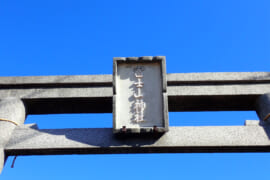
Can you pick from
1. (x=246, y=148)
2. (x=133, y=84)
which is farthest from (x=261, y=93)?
(x=133, y=84)

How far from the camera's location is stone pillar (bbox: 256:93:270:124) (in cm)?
536

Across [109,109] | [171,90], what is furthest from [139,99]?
[109,109]

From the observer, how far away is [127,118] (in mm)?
5004

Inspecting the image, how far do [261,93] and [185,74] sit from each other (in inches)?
55.5

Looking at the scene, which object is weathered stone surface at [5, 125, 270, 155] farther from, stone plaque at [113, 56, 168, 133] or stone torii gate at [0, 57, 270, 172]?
stone plaque at [113, 56, 168, 133]

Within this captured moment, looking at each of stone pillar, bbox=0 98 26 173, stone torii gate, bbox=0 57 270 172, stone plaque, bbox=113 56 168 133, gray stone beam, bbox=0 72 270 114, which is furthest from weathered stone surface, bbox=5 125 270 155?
gray stone beam, bbox=0 72 270 114

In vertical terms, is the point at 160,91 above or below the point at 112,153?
above

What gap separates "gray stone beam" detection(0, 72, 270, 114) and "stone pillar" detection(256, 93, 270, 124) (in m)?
0.11

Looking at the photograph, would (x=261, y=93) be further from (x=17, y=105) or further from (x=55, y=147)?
(x=17, y=105)

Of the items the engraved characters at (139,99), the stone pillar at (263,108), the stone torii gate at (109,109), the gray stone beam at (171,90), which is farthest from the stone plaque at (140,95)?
the stone pillar at (263,108)

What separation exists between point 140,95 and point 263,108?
7.30 ft

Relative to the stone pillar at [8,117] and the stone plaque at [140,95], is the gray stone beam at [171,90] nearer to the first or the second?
the stone pillar at [8,117]

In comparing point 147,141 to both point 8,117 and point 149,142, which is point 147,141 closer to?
point 149,142

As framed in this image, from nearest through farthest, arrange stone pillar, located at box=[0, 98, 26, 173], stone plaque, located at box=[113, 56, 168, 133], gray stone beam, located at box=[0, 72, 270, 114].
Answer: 1. stone plaque, located at box=[113, 56, 168, 133]
2. stone pillar, located at box=[0, 98, 26, 173]
3. gray stone beam, located at box=[0, 72, 270, 114]
